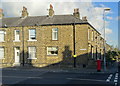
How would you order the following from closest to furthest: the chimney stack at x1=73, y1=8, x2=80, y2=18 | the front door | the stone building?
the stone building < the chimney stack at x1=73, y1=8, x2=80, y2=18 < the front door

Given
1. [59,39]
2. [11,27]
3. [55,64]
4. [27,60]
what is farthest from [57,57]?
[11,27]

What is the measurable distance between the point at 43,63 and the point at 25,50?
3.67 m

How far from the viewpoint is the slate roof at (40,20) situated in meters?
27.0

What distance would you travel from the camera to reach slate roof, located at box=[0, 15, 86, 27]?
27.0 metres

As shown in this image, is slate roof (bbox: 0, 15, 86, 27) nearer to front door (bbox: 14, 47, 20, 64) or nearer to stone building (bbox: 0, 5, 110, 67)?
stone building (bbox: 0, 5, 110, 67)

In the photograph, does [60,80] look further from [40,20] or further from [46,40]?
[40,20]

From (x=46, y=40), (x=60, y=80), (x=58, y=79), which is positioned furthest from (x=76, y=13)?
(x=60, y=80)

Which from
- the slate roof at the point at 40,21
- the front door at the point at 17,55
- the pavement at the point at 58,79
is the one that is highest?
the slate roof at the point at 40,21

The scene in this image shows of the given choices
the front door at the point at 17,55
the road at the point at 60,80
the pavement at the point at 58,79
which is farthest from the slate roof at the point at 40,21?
the road at the point at 60,80

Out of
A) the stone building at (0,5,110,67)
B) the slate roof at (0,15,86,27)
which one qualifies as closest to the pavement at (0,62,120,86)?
the stone building at (0,5,110,67)

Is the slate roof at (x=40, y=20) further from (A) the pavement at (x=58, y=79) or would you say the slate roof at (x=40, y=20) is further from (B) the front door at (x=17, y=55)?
(A) the pavement at (x=58, y=79)

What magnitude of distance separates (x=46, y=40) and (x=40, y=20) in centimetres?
403

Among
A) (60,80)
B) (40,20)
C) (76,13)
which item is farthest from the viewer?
(40,20)

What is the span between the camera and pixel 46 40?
89.5ft
